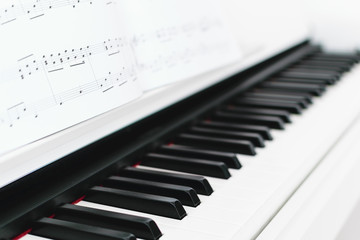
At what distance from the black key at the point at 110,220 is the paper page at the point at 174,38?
39 cm

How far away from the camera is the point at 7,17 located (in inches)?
32.7

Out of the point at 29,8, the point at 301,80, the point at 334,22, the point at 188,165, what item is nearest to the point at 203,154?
the point at 188,165

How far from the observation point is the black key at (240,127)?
130cm

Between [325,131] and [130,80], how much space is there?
600 mm

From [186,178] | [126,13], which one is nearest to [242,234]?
[186,178]

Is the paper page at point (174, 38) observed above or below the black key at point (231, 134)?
above

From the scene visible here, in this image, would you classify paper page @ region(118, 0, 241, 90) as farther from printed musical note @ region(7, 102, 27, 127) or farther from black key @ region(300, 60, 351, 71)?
black key @ region(300, 60, 351, 71)

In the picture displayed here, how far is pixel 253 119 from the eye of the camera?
1.40 m

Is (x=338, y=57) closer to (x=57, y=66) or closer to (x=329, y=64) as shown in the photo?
(x=329, y=64)

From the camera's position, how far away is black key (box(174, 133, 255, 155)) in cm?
120

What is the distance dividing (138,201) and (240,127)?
50cm

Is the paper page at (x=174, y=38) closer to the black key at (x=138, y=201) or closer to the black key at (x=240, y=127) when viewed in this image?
the black key at (x=240, y=127)

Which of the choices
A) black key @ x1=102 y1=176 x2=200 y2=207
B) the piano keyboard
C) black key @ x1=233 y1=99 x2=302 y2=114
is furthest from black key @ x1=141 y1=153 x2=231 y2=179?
black key @ x1=233 y1=99 x2=302 y2=114

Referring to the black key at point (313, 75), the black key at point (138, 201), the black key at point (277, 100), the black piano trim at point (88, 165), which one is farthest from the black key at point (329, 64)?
the black key at point (138, 201)
